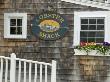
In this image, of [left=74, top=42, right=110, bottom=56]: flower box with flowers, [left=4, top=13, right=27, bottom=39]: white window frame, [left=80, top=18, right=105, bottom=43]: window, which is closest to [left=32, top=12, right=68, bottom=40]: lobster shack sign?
[left=4, top=13, right=27, bottom=39]: white window frame

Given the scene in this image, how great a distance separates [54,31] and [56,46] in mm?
485

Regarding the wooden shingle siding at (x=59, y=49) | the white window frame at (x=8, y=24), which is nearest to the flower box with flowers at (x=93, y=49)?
the wooden shingle siding at (x=59, y=49)

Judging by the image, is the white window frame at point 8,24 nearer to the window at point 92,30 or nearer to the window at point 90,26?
the window at point 90,26

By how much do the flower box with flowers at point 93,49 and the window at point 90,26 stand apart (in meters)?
0.21

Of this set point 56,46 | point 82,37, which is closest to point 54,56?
point 56,46

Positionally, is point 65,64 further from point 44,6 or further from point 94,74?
point 44,6

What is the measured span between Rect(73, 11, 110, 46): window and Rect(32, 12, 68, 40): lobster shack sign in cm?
42

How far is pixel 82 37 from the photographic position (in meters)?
11.5

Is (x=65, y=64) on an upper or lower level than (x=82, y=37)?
lower

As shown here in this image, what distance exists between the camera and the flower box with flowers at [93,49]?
11.2 meters

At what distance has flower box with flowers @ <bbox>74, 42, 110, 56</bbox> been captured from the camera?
11.2 meters

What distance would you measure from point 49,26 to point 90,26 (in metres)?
1.31

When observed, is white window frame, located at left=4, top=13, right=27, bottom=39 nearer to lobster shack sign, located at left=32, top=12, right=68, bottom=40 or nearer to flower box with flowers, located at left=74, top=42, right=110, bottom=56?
lobster shack sign, located at left=32, top=12, right=68, bottom=40

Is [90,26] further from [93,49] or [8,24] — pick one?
[8,24]
